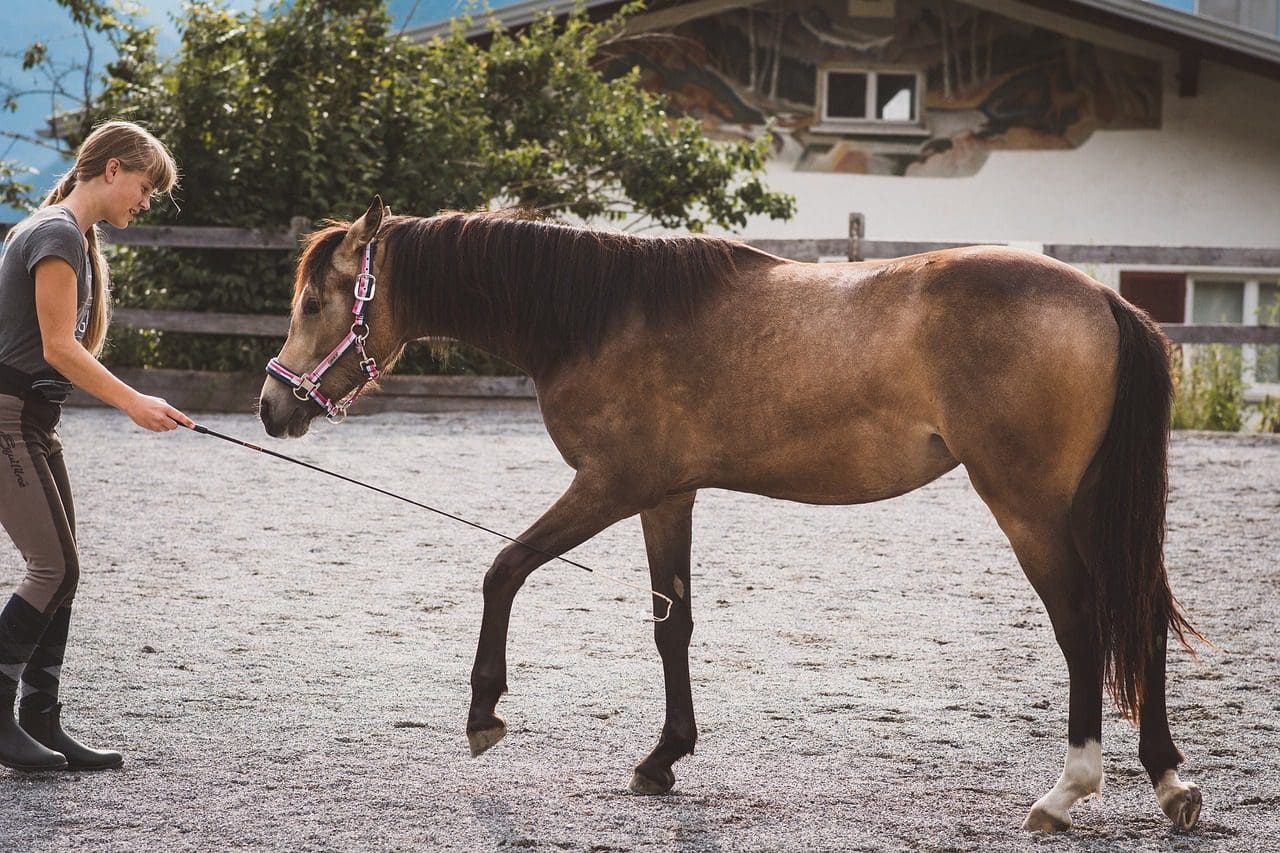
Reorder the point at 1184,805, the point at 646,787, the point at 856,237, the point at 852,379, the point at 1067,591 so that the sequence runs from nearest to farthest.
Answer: the point at 1184,805 → the point at 1067,591 → the point at 852,379 → the point at 646,787 → the point at 856,237

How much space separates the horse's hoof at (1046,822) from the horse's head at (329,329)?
224cm

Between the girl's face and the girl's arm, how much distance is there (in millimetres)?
233

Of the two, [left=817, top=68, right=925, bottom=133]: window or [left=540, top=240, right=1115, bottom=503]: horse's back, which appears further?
[left=817, top=68, right=925, bottom=133]: window

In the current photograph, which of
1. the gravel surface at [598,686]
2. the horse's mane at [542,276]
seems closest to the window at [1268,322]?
the gravel surface at [598,686]

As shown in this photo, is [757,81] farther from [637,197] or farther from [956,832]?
[956,832]

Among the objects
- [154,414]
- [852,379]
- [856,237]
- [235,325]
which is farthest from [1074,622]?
[235,325]

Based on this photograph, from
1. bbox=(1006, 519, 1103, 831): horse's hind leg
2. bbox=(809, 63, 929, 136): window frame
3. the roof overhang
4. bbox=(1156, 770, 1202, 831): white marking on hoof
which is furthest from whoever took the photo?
bbox=(809, 63, 929, 136): window frame

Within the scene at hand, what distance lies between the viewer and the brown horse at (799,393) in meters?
3.57

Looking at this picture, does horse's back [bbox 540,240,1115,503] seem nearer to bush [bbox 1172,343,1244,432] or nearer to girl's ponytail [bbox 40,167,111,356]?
girl's ponytail [bbox 40,167,111,356]

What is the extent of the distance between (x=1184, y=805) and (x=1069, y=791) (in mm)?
284

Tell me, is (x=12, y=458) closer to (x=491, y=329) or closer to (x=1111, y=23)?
(x=491, y=329)

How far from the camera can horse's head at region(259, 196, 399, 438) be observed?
13.2ft

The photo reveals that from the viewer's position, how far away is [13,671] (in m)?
3.89

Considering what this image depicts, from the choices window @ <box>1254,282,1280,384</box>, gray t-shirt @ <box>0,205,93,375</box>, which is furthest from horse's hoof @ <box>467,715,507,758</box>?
window @ <box>1254,282,1280,384</box>
